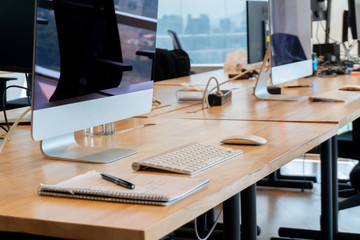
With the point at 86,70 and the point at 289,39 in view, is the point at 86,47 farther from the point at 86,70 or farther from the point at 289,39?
the point at 289,39

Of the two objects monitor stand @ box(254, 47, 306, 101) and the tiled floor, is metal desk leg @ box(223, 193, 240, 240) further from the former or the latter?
the tiled floor

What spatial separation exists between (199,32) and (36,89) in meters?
6.09

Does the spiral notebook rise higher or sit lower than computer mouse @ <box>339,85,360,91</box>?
lower

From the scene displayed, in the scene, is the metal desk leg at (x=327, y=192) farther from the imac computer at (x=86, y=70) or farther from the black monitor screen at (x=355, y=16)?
the black monitor screen at (x=355, y=16)

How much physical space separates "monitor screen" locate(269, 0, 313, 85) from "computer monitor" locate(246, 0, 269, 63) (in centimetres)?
53

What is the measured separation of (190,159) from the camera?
132 centimetres

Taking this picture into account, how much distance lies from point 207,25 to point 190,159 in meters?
5.97

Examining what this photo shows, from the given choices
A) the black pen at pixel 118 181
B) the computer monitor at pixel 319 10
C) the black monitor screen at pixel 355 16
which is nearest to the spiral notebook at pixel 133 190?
the black pen at pixel 118 181

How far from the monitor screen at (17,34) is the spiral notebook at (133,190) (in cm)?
101

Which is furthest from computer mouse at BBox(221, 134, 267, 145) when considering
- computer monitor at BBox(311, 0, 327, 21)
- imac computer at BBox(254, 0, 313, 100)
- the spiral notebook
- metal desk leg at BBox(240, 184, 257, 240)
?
computer monitor at BBox(311, 0, 327, 21)

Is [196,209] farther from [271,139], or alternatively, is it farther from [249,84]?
[249,84]

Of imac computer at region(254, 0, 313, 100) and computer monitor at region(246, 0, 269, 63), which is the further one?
computer monitor at region(246, 0, 269, 63)

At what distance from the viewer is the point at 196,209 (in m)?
1.01

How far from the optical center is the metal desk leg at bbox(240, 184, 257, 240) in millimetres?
1562
